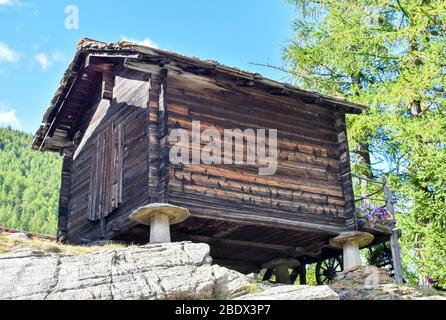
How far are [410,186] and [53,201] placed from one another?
1860 inches

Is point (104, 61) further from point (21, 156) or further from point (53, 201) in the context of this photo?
point (21, 156)

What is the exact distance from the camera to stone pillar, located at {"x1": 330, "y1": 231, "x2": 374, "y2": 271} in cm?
1378

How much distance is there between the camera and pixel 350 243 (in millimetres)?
14008

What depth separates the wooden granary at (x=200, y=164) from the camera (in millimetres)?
12422

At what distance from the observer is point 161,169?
1208 cm

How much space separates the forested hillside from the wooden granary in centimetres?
3501

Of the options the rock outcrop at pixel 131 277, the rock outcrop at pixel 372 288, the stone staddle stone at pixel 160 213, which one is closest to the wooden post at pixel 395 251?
the rock outcrop at pixel 372 288

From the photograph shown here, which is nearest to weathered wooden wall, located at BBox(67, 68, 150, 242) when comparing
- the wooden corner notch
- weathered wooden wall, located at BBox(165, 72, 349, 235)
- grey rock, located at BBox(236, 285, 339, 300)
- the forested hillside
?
the wooden corner notch

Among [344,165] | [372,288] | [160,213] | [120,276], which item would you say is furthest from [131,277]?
[344,165]

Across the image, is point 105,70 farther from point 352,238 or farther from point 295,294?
point 295,294

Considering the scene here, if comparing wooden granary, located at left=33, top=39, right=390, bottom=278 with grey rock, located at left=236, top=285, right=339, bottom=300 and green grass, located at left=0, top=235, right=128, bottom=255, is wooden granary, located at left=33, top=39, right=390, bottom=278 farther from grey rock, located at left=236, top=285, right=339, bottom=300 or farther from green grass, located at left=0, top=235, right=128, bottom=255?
grey rock, located at left=236, top=285, right=339, bottom=300

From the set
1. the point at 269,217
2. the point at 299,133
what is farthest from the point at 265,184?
the point at 299,133

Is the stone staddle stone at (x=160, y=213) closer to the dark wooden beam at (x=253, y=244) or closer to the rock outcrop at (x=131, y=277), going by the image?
the rock outcrop at (x=131, y=277)

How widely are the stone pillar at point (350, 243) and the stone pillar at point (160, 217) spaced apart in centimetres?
358
